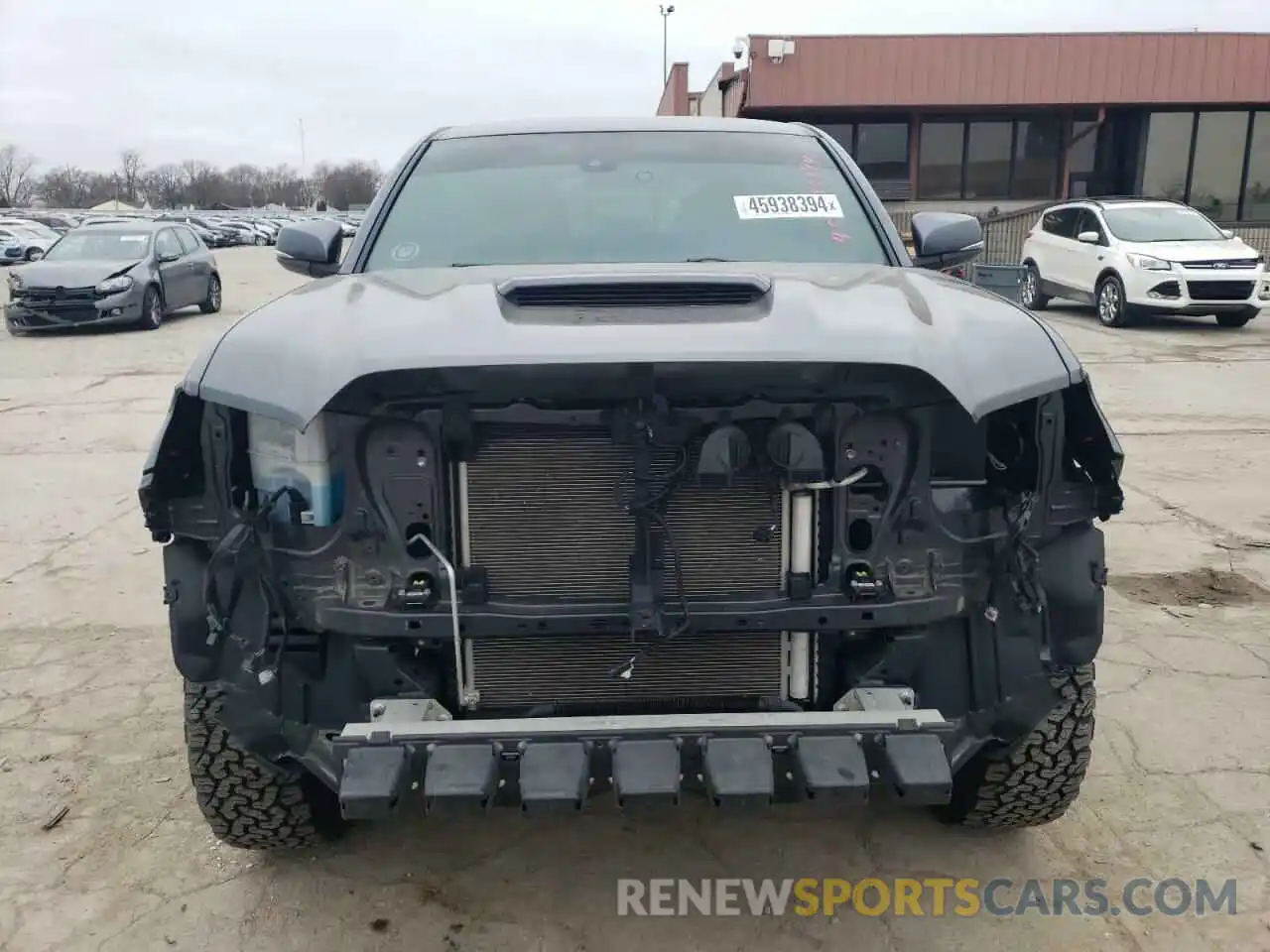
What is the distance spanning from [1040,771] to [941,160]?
24028 millimetres

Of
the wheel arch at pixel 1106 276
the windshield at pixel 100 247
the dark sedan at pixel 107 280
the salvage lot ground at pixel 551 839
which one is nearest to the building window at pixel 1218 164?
the wheel arch at pixel 1106 276

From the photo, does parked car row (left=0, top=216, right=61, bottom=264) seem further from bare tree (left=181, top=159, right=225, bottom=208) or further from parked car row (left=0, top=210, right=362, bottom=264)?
bare tree (left=181, top=159, right=225, bottom=208)

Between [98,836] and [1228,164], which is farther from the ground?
[1228,164]

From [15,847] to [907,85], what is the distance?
23.2m

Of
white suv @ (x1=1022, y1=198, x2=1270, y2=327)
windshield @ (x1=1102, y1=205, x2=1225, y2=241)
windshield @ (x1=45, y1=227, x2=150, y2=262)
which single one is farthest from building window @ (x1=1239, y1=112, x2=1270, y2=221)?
windshield @ (x1=45, y1=227, x2=150, y2=262)

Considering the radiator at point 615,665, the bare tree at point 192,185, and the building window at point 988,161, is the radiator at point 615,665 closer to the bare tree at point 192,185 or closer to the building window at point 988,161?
the building window at point 988,161

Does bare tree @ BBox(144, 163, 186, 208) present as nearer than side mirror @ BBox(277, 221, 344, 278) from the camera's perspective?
No

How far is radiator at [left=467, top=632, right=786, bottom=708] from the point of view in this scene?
88.7 inches

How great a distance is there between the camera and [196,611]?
7.20ft

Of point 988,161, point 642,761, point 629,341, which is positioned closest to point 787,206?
point 629,341

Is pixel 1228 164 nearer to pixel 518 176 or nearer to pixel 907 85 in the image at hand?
pixel 907 85

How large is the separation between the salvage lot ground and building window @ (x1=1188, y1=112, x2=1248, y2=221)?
75.4 feet

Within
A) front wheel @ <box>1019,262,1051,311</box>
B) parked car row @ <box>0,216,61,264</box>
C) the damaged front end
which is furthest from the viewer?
parked car row @ <box>0,216,61,264</box>

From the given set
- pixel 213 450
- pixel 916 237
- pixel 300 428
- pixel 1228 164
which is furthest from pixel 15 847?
pixel 1228 164
